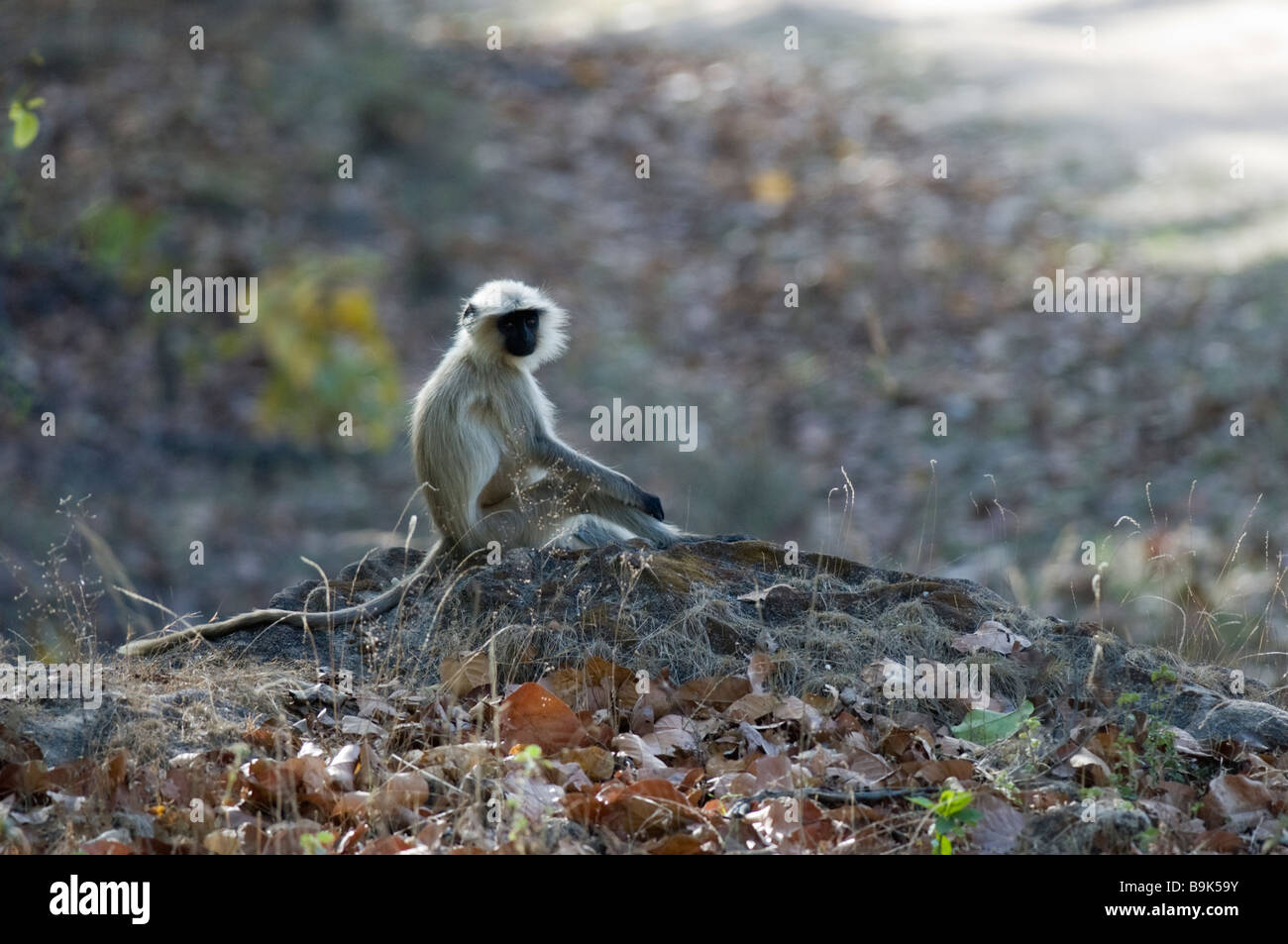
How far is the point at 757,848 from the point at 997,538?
26.7ft

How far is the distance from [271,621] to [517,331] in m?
1.78

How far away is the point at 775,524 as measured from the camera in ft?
39.0

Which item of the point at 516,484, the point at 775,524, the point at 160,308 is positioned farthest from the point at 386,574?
the point at 160,308

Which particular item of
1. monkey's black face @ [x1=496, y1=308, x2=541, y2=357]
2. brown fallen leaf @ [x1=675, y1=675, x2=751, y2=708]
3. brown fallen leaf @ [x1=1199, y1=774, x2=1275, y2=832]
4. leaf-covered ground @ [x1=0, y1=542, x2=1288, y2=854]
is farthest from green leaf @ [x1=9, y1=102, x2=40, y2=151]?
brown fallen leaf @ [x1=1199, y1=774, x2=1275, y2=832]

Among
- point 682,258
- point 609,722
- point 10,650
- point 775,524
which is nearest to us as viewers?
point 609,722

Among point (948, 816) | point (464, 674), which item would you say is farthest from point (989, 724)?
point (464, 674)

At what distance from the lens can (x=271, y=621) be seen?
15.6ft

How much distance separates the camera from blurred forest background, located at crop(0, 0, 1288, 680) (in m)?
11.8

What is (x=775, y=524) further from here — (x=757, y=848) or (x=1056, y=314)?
(x=757, y=848)

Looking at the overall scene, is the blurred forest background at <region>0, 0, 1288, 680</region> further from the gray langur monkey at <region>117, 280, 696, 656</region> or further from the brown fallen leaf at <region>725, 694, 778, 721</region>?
the brown fallen leaf at <region>725, 694, 778, 721</region>

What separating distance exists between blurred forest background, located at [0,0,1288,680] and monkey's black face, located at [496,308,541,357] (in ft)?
11.6

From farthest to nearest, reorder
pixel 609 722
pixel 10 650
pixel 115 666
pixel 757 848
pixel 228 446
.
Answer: pixel 228 446, pixel 10 650, pixel 115 666, pixel 609 722, pixel 757 848

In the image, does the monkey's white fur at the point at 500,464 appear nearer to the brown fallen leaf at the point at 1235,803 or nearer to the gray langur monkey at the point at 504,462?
the gray langur monkey at the point at 504,462

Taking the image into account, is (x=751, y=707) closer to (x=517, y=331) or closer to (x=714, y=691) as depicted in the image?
(x=714, y=691)
